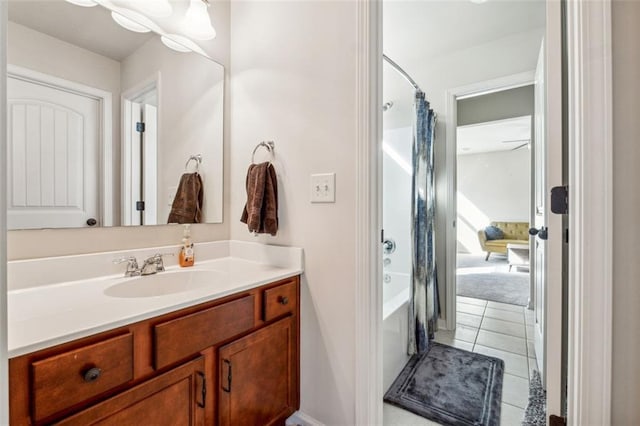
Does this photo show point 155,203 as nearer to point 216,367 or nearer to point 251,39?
point 216,367

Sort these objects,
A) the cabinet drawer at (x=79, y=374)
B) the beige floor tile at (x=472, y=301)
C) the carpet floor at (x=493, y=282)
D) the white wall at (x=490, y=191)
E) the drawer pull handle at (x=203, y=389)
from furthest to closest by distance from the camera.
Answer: the white wall at (x=490, y=191)
the carpet floor at (x=493, y=282)
the beige floor tile at (x=472, y=301)
the drawer pull handle at (x=203, y=389)
the cabinet drawer at (x=79, y=374)

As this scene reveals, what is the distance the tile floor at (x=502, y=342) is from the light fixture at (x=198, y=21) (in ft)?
7.28

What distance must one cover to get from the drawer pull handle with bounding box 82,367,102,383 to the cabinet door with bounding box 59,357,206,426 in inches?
3.0

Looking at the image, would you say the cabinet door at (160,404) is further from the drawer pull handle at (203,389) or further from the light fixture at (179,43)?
the light fixture at (179,43)

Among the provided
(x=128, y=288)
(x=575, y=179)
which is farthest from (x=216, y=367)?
(x=575, y=179)

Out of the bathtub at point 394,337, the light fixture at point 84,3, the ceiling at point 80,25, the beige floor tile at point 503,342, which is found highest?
the light fixture at point 84,3

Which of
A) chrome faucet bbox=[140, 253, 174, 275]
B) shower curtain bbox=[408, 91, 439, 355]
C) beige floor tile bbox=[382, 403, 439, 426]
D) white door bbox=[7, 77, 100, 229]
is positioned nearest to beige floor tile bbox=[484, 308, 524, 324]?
shower curtain bbox=[408, 91, 439, 355]

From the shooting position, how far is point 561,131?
1.03 m

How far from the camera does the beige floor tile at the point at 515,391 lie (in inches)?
62.1

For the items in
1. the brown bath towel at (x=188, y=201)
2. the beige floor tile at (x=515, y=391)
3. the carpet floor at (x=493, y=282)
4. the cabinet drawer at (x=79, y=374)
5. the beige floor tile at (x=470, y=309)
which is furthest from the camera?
the carpet floor at (x=493, y=282)

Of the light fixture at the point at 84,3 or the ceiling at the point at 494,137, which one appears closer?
the light fixture at the point at 84,3

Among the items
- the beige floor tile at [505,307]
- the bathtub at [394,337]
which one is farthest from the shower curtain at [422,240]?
the beige floor tile at [505,307]

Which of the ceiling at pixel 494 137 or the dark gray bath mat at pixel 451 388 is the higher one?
the ceiling at pixel 494 137

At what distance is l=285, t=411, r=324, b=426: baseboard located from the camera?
1.32 m
